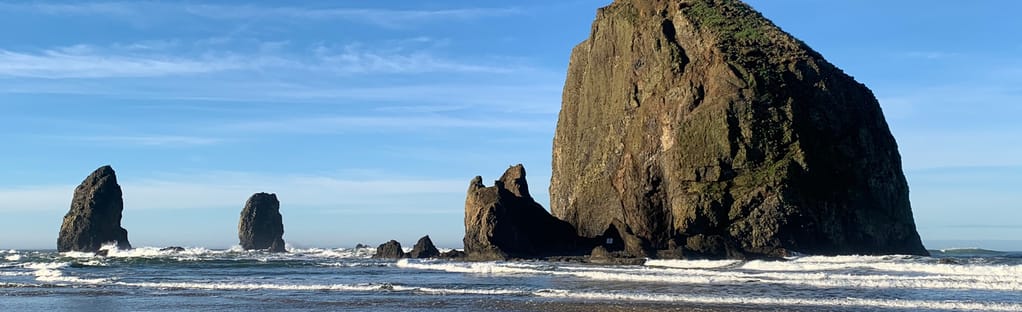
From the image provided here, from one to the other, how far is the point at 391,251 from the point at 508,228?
60.2ft

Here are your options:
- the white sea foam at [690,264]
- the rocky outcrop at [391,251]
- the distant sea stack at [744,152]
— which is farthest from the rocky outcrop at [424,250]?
the white sea foam at [690,264]

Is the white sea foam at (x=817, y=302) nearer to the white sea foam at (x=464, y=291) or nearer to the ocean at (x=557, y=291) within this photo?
the ocean at (x=557, y=291)

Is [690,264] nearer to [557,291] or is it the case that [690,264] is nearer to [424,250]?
[557,291]

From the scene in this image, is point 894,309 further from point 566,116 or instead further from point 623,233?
point 566,116

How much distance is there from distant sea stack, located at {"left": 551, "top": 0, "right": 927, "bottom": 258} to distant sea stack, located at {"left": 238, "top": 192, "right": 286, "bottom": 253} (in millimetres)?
57460

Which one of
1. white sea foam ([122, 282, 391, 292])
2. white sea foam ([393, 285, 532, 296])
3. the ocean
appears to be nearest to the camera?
the ocean

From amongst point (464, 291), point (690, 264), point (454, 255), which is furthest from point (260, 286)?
point (454, 255)

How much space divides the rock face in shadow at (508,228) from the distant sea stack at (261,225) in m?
56.9

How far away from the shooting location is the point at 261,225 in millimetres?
124562

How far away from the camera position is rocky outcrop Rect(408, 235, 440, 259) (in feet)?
253

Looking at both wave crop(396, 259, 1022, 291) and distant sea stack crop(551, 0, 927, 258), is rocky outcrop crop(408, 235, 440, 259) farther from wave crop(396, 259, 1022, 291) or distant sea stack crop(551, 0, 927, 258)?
wave crop(396, 259, 1022, 291)

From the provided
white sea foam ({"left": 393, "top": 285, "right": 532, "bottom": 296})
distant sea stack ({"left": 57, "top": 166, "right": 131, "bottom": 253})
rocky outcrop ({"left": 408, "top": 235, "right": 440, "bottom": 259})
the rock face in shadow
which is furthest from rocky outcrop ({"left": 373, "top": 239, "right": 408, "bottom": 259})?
white sea foam ({"left": 393, "top": 285, "right": 532, "bottom": 296})

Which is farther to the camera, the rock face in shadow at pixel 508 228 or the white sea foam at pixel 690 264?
the rock face in shadow at pixel 508 228

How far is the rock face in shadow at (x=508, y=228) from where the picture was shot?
2650 inches
